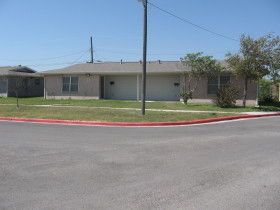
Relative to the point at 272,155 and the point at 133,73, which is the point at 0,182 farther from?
the point at 133,73

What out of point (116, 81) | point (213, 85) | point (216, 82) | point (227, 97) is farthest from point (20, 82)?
point (227, 97)

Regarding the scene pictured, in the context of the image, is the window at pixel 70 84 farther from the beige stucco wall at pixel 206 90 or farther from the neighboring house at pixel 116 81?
the beige stucco wall at pixel 206 90

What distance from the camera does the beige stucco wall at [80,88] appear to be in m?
38.3

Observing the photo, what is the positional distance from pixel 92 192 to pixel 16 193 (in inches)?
46.0

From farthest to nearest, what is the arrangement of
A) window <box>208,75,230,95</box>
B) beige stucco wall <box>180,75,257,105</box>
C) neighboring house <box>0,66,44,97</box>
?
neighboring house <box>0,66,44,97</box>
window <box>208,75,230,95</box>
beige stucco wall <box>180,75,257,105</box>

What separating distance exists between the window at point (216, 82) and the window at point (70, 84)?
1156cm

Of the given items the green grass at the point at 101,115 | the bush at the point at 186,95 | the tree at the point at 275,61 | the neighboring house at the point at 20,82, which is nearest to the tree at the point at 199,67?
the bush at the point at 186,95

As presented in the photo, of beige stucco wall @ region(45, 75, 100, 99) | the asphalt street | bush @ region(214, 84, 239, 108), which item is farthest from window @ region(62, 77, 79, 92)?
the asphalt street

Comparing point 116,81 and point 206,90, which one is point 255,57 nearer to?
point 206,90

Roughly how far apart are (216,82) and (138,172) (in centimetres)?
2551

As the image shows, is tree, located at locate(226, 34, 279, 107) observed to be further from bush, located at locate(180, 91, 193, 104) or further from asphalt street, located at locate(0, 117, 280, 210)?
asphalt street, located at locate(0, 117, 280, 210)

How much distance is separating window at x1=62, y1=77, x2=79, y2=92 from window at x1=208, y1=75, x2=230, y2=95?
1156 centimetres

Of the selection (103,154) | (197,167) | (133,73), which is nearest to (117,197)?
(197,167)

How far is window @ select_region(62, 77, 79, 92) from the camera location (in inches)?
1546
